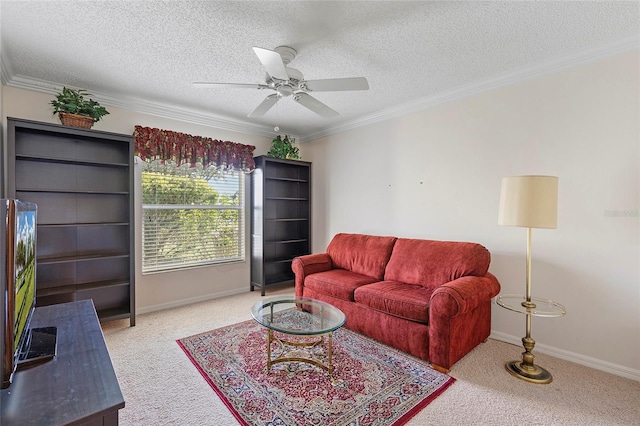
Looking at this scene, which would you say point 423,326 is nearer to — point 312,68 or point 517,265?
point 517,265

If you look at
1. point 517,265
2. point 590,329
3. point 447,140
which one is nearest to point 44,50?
point 447,140

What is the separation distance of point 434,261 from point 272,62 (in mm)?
2346

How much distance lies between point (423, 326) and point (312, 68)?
8.12 feet

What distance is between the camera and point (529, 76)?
2750 millimetres

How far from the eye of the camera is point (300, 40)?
2303 mm

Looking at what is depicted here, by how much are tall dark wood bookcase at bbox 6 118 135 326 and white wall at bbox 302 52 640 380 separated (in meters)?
3.32

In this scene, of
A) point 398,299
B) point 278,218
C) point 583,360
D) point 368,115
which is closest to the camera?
point 583,360

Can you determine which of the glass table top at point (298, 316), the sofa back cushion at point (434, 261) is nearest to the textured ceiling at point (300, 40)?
the sofa back cushion at point (434, 261)

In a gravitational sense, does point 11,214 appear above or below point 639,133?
below

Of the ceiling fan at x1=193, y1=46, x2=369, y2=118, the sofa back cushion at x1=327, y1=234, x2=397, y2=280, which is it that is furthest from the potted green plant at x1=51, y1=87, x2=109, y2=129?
the sofa back cushion at x1=327, y1=234, x2=397, y2=280

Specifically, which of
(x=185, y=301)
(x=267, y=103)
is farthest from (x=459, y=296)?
(x=185, y=301)

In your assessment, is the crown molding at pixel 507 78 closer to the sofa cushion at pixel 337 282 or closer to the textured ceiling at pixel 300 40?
the textured ceiling at pixel 300 40

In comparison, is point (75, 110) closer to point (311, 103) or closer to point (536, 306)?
point (311, 103)

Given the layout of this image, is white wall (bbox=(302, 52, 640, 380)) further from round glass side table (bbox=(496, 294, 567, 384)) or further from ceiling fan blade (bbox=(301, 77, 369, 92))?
ceiling fan blade (bbox=(301, 77, 369, 92))
